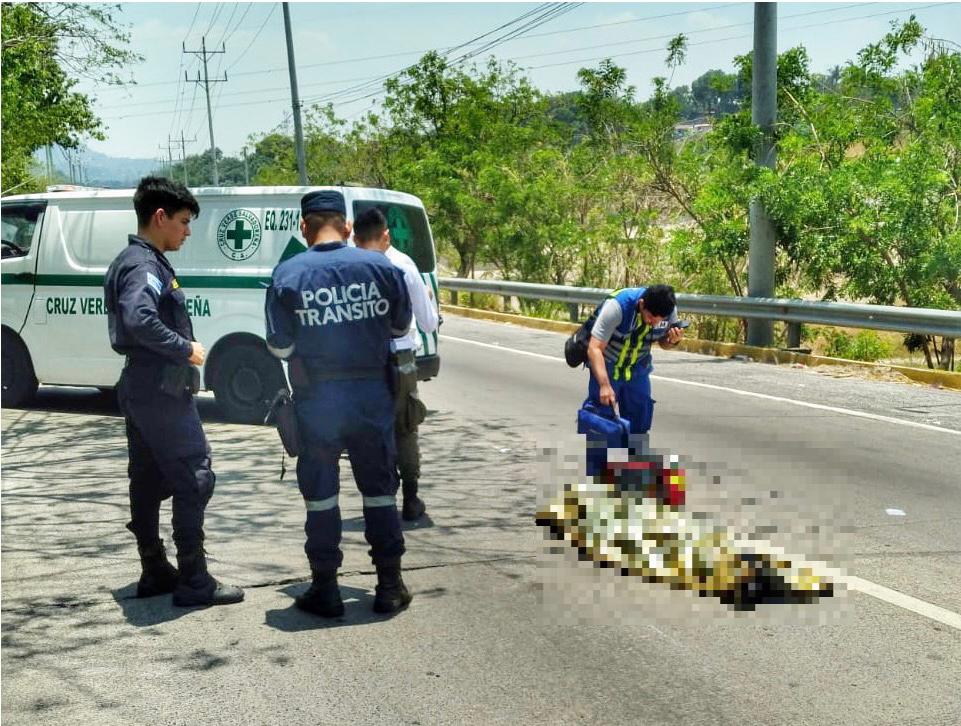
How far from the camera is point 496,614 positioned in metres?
5.15

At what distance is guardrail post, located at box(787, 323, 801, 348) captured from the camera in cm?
1491

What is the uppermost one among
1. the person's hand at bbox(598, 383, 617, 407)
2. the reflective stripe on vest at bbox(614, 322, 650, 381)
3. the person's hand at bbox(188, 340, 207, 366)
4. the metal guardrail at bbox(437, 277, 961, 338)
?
the person's hand at bbox(188, 340, 207, 366)

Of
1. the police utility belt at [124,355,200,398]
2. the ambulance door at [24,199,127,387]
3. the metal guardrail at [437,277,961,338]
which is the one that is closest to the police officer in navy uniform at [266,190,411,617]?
the police utility belt at [124,355,200,398]

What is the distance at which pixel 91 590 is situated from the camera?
565 cm

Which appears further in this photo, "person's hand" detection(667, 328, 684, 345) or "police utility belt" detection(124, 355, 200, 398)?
"person's hand" detection(667, 328, 684, 345)

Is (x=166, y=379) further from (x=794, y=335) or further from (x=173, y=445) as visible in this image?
(x=794, y=335)

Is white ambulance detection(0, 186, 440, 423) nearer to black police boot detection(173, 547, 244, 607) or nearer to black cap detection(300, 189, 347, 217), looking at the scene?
black cap detection(300, 189, 347, 217)

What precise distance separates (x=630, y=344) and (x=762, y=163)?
10.4 m

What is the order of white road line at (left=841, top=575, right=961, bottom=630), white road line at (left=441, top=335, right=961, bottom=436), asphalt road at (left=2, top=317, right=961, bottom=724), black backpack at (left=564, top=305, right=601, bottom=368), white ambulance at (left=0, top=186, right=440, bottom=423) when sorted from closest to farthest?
1. asphalt road at (left=2, top=317, right=961, bottom=724)
2. white road line at (left=841, top=575, right=961, bottom=630)
3. black backpack at (left=564, top=305, right=601, bottom=368)
4. white road line at (left=441, top=335, right=961, bottom=436)
5. white ambulance at (left=0, top=186, right=440, bottom=423)

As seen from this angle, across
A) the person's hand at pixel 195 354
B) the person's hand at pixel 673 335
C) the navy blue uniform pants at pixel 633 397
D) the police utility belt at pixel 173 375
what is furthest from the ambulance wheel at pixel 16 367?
the person's hand at pixel 673 335

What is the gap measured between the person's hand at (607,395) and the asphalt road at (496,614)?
60 centimetres

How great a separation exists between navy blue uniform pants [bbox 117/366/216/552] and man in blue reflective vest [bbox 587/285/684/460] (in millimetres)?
2256

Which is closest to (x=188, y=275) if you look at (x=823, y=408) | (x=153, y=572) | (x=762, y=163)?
(x=153, y=572)

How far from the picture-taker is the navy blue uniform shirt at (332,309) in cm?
505
